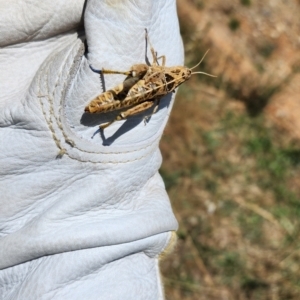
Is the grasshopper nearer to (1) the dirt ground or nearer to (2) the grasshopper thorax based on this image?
(2) the grasshopper thorax

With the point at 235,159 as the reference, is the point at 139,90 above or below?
above

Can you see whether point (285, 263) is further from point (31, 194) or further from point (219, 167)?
point (31, 194)

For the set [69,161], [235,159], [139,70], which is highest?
[139,70]

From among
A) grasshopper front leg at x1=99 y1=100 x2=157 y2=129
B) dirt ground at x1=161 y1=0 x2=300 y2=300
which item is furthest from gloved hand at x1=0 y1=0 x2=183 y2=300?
dirt ground at x1=161 y1=0 x2=300 y2=300

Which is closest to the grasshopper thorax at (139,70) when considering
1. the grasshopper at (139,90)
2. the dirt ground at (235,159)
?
the grasshopper at (139,90)

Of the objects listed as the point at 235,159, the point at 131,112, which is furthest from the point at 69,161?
the point at 235,159

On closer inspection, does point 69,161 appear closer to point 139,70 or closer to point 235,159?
point 139,70
